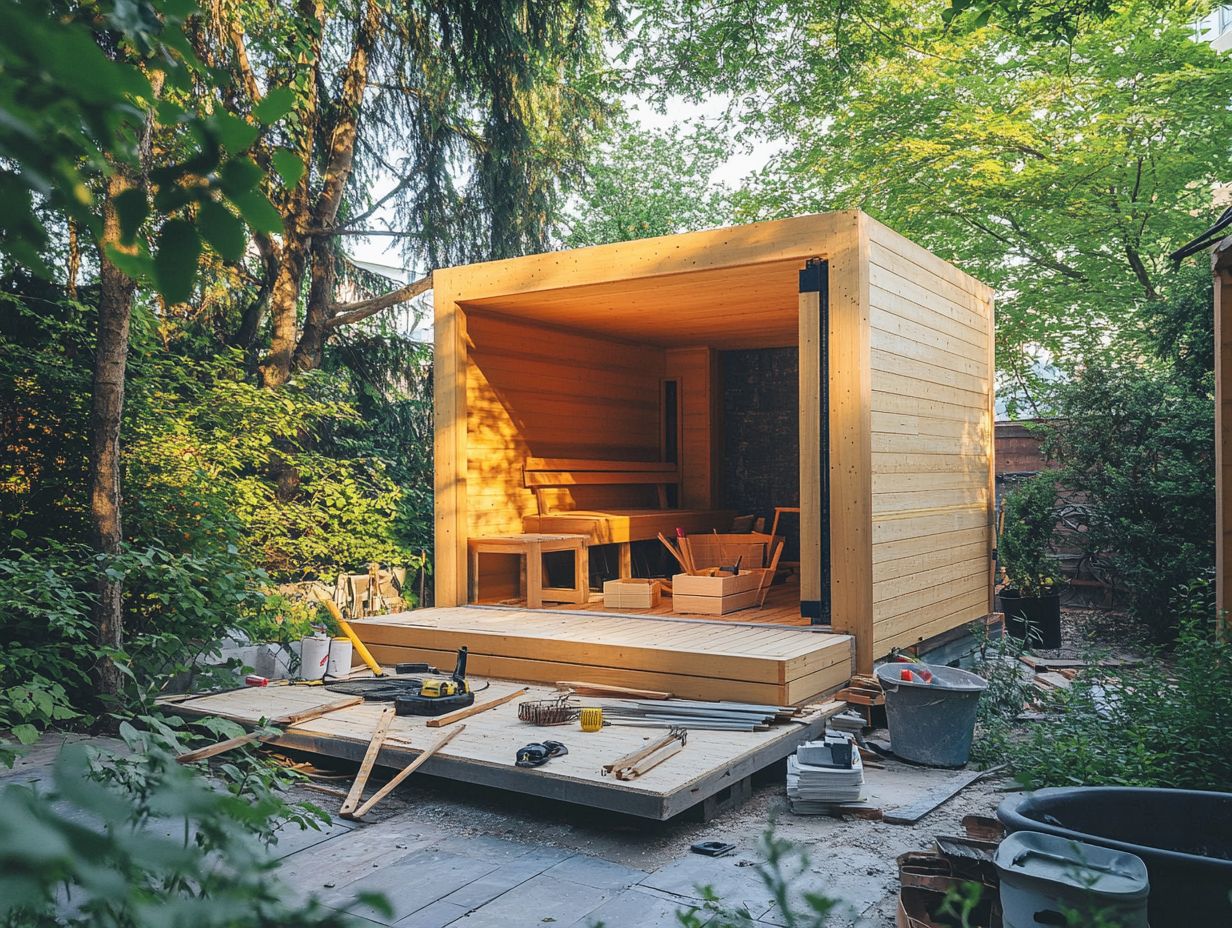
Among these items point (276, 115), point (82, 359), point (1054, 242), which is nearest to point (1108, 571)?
point (1054, 242)

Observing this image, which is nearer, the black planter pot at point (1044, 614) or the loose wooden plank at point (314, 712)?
the loose wooden plank at point (314, 712)

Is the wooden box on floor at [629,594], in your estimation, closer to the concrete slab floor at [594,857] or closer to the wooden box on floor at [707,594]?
the wooden box on floor at [707,594]

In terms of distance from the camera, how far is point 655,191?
26000 mm

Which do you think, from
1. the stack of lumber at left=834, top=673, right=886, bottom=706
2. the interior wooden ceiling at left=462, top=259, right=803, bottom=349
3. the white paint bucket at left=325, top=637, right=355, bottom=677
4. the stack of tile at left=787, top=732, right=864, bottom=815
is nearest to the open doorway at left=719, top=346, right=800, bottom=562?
the interior wooden ceiling at left=462, top=259, right=803, bottom=349

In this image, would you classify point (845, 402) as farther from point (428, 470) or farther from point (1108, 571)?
point (428, 470)

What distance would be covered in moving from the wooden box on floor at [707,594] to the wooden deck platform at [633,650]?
0.28 meters

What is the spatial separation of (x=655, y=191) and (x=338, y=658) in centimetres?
2122

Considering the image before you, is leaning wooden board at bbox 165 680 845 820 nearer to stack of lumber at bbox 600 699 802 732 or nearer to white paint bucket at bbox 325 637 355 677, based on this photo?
stack of lumber at bbox 600 699 802 732

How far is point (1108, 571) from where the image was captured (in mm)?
10141

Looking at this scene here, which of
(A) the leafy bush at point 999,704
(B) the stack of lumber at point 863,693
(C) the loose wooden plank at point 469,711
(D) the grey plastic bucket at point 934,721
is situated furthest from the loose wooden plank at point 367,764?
(A) the leafy bush at point 999,704

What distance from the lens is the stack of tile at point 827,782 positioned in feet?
15.2

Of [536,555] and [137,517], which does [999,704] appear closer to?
[536,555]

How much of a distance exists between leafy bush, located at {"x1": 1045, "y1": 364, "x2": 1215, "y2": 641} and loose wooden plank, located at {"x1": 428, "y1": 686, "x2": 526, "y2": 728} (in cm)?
621

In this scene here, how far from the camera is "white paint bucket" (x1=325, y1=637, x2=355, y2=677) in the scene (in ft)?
22.2
